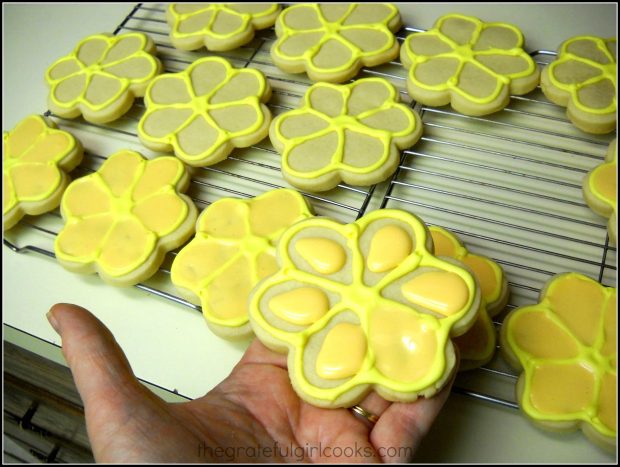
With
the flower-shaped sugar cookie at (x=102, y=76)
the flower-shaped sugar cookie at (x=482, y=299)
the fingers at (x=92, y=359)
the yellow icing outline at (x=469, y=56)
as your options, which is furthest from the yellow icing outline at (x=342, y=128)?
the fingers at (x=92, y=359)

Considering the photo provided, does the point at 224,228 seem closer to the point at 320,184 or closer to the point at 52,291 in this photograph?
the point at 320,184

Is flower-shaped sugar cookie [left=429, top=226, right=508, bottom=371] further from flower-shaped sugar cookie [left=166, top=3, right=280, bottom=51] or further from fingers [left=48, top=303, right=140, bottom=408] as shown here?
flower-shaped sugar cookie [left=166, top=3, right=280, bottom=51]

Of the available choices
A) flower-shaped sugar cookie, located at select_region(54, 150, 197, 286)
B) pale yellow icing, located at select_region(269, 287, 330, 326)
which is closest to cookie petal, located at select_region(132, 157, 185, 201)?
flower-shaped sugar cookie, located at select_region(54, 150, 197, 286)

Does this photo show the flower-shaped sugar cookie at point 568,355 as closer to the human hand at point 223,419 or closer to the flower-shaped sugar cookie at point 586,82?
the human hand at point 223,419

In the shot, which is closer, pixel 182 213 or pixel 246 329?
pixel 246 329

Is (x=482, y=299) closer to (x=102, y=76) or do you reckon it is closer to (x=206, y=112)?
(x=206, y=112)

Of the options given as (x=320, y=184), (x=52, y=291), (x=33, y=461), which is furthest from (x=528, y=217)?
(x=33, y=461)
